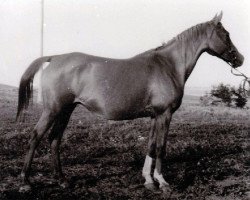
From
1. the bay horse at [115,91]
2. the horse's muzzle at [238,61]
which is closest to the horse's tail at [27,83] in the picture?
the bay horse at [115,91]

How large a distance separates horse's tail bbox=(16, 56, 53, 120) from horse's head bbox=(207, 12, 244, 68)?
280 centimetres

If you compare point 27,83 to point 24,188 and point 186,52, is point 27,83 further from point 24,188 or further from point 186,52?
point 186,52

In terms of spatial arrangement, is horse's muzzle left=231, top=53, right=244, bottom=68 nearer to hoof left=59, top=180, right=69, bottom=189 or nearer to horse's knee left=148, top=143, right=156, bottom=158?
horse's knee left=148, top=143, right=156, bottom=158

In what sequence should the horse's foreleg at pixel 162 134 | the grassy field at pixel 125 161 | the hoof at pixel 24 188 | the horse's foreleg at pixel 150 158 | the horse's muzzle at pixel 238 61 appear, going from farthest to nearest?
the horse's muzzle at pixel 238 61, the horse's foreleg at pixel 150 158, the horse's foreleg at pixel 162 134, the grassy field at pixel 125 161, the hoof at pixel 24 188

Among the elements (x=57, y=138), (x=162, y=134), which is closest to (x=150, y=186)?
(x=162, y=134)

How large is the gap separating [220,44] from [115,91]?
2.02 meters

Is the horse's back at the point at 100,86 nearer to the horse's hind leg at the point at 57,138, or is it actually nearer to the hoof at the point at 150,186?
the horse's hind leg at the point at 57,138

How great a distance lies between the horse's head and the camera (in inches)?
249

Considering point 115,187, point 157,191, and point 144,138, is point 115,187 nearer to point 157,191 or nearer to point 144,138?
point 157,191

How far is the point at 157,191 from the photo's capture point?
591 cm

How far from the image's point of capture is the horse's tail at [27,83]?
630 centimetres

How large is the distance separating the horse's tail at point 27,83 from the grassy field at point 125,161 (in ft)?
0.69

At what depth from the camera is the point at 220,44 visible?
6.41 meters

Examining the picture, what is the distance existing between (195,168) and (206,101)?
1176 cm
